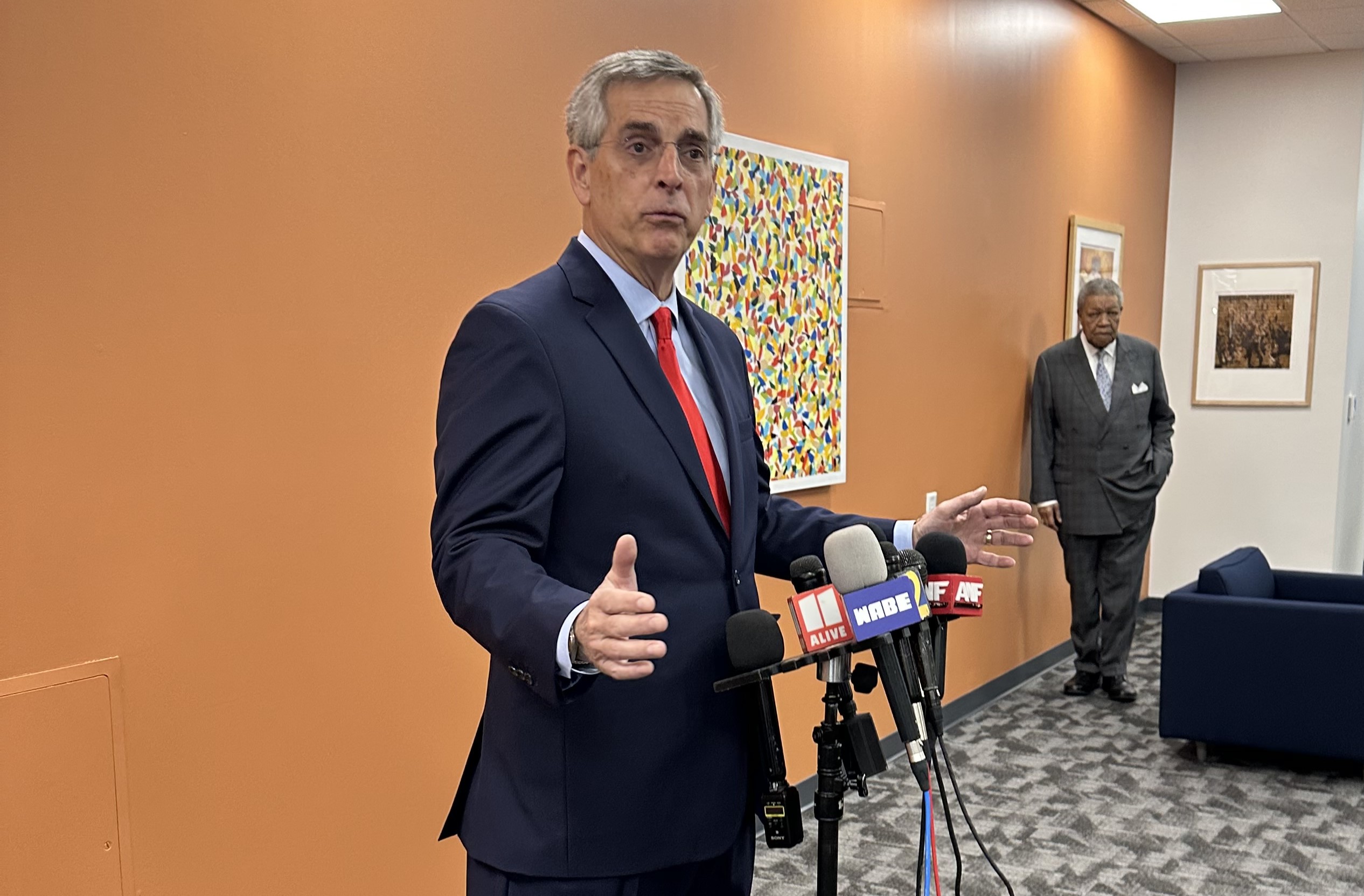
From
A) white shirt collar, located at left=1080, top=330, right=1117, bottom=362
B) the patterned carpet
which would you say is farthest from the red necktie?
white shirt collar, located at left=1080, top=330, right=1117, bottom=362

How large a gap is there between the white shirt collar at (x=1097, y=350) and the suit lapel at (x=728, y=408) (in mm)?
4481

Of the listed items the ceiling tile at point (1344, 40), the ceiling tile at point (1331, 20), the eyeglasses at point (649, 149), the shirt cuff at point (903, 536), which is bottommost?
the shirt cuff at point (903, 536)

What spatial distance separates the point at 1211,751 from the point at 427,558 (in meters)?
3.54

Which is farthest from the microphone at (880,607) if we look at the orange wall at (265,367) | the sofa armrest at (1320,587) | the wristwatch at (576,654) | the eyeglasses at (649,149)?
the sofa armrest at (1320,587)

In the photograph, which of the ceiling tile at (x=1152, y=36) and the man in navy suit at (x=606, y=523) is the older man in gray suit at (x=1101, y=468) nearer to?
the ceiling tile at (x=1152, y=36)

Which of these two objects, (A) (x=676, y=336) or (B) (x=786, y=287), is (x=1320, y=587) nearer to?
(B) (x=786, y=287)

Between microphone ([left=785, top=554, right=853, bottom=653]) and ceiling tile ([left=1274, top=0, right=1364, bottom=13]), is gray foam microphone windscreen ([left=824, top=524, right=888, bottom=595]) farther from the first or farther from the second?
ceiling tile ([left=1274, top=0, right=1364, bottom=13])

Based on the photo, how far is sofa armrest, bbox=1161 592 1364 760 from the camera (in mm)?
4465

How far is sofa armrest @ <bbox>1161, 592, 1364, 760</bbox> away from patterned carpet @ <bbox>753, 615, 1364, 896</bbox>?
0.58 feet

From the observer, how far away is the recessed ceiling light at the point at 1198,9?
6234mm

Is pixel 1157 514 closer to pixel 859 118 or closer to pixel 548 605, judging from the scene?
pixel 859 118

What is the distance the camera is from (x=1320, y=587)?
17.0 feet

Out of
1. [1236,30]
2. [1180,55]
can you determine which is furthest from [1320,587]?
[1180,55]

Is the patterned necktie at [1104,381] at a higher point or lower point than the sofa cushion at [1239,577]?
higher
